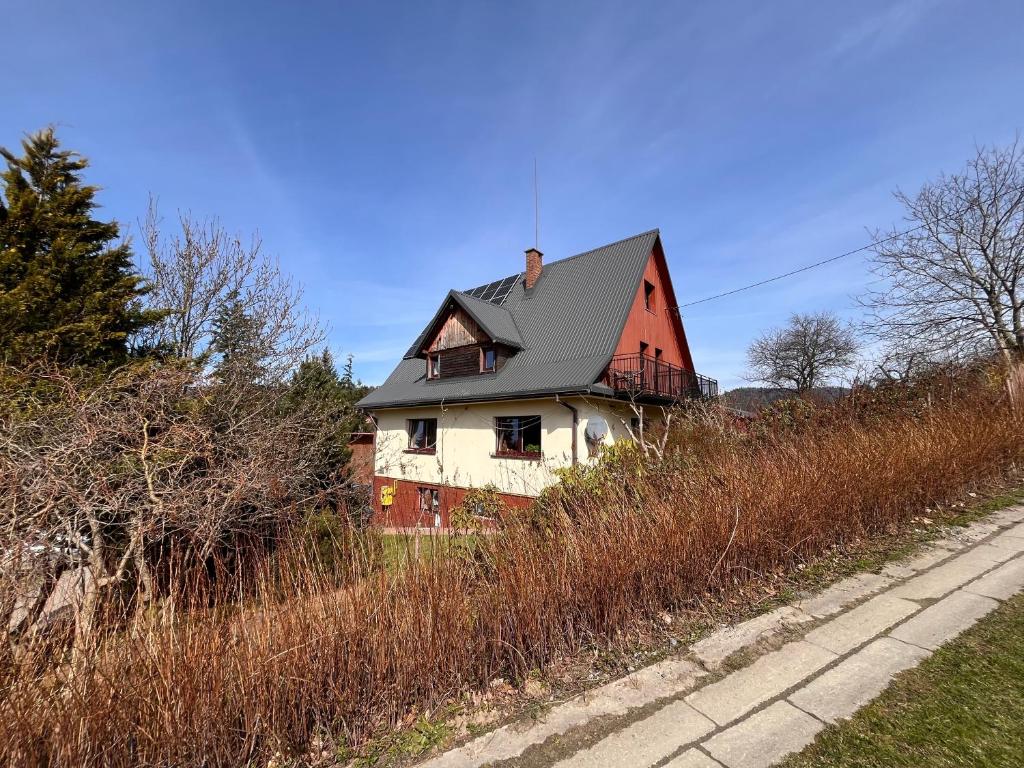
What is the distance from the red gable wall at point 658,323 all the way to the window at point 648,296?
0.50 ft

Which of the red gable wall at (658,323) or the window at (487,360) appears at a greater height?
the red gable wall at (658,323)

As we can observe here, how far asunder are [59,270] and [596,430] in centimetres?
1182

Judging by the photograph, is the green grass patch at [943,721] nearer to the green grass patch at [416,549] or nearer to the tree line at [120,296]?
the green grass patch at [416,549]

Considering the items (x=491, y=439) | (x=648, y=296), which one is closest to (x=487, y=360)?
(x=491, y=439)

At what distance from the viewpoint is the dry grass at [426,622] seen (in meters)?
1.66

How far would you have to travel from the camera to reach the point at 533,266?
17.9 metres

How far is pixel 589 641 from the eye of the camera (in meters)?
2.72

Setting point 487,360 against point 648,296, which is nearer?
point 487,360

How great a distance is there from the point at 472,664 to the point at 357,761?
694 millimetres

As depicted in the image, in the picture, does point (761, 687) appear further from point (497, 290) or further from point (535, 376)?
point (497, 290)

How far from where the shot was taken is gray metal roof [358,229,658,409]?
489 inches

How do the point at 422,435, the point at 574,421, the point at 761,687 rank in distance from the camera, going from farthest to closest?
the point at 422,435
the point at 574,421
the point at 761,687

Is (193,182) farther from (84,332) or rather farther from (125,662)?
(125,662)

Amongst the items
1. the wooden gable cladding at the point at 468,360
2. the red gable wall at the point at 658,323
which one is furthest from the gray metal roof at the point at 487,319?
the red gable wall at the point at 658,323
